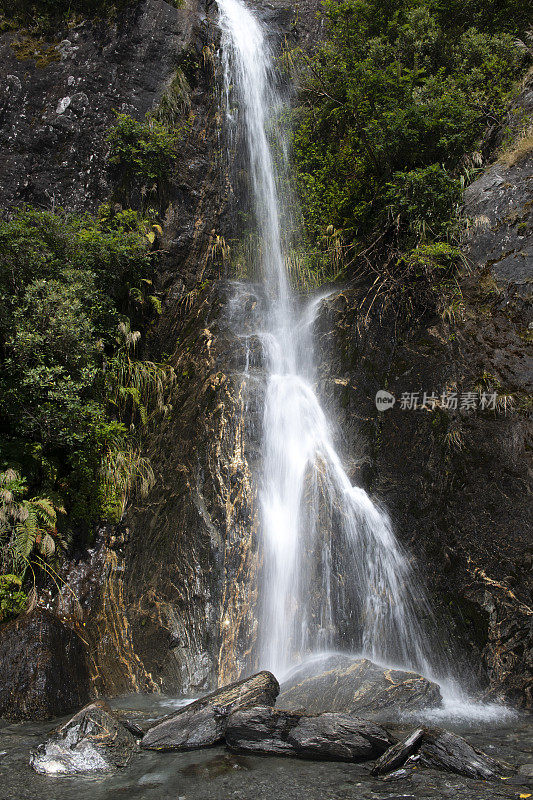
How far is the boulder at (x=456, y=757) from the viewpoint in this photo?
3.48 meters

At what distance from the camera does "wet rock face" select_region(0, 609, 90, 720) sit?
18.2 feet

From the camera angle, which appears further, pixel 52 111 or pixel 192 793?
pixel 52 111

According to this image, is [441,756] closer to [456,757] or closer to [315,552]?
[456,757]

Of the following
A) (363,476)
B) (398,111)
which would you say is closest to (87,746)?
(363,476)

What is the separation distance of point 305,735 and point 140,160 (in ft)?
36.0

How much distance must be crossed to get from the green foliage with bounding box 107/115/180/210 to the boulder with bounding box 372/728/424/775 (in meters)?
10.7

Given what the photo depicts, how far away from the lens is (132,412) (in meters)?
9.38

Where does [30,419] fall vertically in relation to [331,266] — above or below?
below

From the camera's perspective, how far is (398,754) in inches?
144

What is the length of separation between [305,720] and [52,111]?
43.0 feet

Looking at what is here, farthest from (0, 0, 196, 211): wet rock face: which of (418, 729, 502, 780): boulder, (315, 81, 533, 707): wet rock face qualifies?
(418, 729, 502, 780): boulder

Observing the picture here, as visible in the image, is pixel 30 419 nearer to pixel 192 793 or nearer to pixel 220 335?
pixel 220 335

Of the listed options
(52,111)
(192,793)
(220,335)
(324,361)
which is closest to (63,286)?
(220,335)

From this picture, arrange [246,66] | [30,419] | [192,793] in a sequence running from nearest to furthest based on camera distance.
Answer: [192,793]
[30,419]
[246,66]
